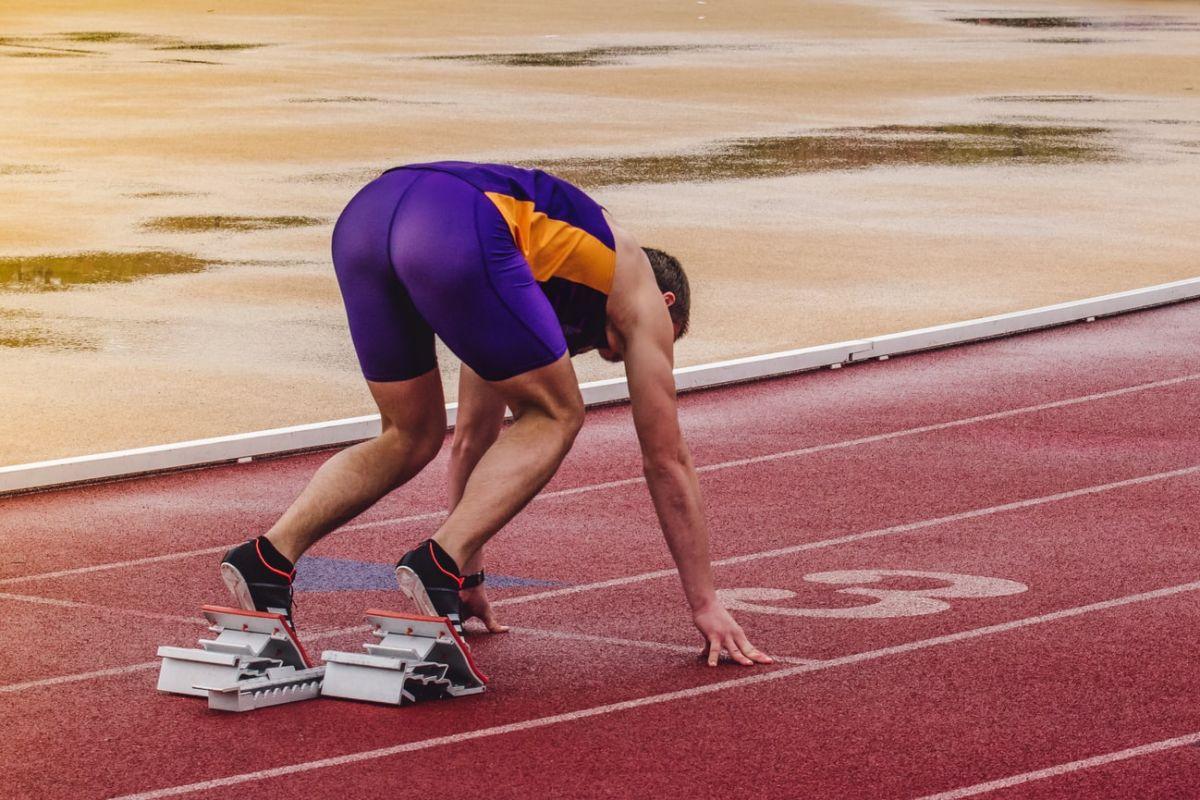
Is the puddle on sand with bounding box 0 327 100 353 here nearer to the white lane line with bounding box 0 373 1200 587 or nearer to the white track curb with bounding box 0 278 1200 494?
the white track curb with bounding box 0 278 1200 494

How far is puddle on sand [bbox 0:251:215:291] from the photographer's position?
12930mm

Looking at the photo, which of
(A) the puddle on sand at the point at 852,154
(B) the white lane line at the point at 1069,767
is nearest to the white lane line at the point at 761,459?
(B) the white lane line at the point at 1069,767

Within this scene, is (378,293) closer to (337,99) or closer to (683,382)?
(683,382)

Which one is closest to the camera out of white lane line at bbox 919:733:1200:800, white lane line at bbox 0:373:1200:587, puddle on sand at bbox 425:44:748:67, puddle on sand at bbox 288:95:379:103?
white lane line at bbox 919:733:1200:800

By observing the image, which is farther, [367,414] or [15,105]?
[15,105]

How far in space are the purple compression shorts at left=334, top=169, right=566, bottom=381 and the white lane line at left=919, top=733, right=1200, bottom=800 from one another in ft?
4.93

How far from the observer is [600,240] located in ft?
17.3

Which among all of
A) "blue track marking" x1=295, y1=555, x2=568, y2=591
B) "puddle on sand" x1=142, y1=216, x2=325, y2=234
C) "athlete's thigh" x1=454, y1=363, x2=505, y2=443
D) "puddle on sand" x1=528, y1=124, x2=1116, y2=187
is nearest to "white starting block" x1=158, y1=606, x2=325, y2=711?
"athlete's thigh" x1=454, y1=363, x2=505, y2=443

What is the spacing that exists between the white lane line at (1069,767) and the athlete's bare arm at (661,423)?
1.03 metres

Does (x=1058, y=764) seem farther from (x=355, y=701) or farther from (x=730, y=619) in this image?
(x=355, y=701)

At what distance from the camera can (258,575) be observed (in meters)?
5.24

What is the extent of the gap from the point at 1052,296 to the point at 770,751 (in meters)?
8.09

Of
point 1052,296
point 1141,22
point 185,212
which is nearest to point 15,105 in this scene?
point 185,212

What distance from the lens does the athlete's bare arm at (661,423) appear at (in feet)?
17.4
